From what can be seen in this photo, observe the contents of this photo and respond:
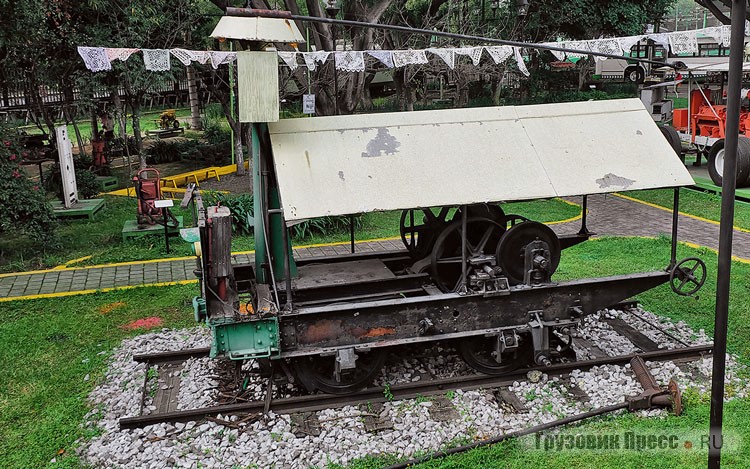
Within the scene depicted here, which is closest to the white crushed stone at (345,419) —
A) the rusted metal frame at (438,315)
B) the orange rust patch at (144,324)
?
the rusted metal frame at (438,315)

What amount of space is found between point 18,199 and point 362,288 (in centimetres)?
712

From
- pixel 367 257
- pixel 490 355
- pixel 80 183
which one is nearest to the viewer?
pixel 490 355

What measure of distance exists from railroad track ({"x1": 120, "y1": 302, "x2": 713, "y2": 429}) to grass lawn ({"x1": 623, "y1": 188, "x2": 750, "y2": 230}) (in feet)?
22.3

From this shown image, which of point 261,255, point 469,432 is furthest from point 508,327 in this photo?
point 261,255

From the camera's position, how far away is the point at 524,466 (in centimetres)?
612

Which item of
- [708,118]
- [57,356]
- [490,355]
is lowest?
[57,356]

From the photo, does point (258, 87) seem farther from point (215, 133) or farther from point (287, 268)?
point (215, 133)

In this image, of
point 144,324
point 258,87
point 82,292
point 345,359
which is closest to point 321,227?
point 82,292

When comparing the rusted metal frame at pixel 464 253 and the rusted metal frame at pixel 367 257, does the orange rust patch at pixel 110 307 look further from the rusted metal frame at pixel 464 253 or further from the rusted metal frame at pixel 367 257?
the rusted metal frame at pixel 464 253

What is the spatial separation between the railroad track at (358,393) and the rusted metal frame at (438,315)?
0.55m

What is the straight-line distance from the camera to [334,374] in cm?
742

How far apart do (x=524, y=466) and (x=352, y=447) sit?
159cm

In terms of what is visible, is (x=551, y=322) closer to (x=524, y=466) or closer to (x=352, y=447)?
(x=524, y=466)

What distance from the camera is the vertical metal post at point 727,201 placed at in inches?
171
